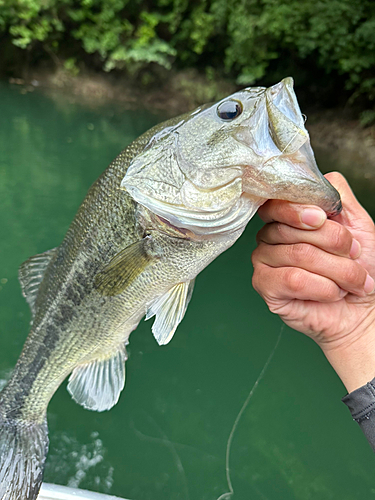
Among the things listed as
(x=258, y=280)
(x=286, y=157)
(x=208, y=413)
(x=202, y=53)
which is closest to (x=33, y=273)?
(x=258, y=280)

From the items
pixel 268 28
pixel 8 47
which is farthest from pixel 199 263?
pixel 8 47

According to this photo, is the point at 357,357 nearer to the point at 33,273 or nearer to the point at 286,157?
the point at 286,157

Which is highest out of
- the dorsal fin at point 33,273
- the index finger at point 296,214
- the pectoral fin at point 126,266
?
the index finger at point 296,214

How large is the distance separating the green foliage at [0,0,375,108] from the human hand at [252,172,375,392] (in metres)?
7.68

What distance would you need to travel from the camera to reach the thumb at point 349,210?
1254 mm

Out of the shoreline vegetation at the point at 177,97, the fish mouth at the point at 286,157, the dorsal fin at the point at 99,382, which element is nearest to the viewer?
the fish mouth at the point at 286,157

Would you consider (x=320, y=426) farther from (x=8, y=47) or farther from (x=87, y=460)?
(x=8, y=47)

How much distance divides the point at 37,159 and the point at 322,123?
569cm

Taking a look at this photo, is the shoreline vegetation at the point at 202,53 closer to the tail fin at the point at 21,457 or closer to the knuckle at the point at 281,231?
the knuckle at the point at 281,231

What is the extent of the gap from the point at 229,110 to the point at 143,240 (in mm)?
465

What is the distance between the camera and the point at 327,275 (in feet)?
3.78

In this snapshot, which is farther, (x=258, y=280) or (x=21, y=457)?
(x=21, y=457)

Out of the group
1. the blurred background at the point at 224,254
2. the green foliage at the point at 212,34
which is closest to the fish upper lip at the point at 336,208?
the blurred background at the point at 224,254

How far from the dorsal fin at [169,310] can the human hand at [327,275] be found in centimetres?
24
